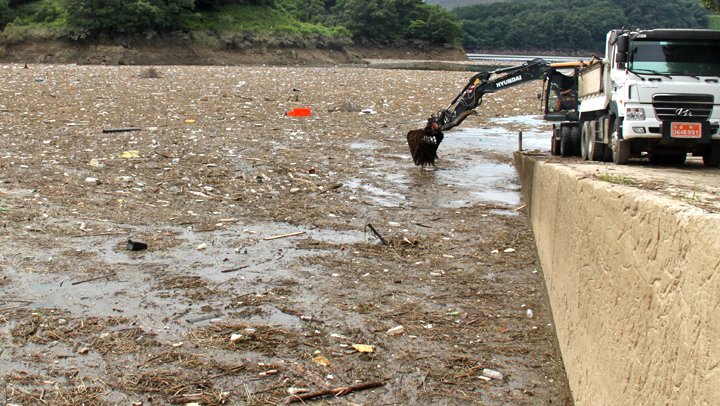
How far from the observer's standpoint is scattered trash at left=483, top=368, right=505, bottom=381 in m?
3.54

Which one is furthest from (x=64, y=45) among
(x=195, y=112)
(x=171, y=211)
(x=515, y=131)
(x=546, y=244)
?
(x=546, y=244)

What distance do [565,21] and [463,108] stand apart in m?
97.4

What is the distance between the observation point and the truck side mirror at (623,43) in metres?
8.61

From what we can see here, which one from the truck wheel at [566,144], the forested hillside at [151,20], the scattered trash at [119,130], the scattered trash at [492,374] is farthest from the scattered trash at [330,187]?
the forested hillside at [151,20]

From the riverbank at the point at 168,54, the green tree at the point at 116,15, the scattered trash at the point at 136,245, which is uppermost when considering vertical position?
the green tree at the point at 116,15

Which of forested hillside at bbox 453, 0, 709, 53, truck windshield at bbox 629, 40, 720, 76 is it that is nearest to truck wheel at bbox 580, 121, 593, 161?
truck windshield at bbox 629, 40, 720, 76

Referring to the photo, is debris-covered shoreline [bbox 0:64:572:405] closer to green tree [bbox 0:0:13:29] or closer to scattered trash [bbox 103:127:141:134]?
scattered trash [bbox 103:127:141:134]

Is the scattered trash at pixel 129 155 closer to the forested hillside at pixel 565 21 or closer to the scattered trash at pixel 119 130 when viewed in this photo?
the scattered trash at pixel 119 130

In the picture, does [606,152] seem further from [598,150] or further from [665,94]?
[665,94]

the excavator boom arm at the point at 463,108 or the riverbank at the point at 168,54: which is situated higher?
the riverbank at the point at 168,54

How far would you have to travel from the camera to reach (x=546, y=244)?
5105 millimetres

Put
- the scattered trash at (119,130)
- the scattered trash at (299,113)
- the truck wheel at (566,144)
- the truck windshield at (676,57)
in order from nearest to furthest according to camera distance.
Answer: the truck windshield at (676,57)
the scattered trash at (119,130)
the truck wheel at (566,144)
the scattered trash at (299,113)

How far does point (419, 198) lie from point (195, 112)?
7.65 metres

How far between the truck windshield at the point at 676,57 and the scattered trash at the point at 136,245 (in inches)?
282
